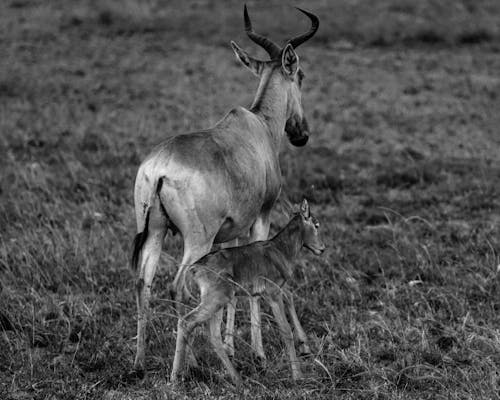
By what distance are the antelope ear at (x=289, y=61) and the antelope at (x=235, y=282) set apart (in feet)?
6.81

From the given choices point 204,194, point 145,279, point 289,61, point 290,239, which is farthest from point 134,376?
point 289,61

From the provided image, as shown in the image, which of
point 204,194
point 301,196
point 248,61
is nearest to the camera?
point 204,194

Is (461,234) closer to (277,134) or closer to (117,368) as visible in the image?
(277,134)

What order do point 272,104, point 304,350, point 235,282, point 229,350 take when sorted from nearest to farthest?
point 235,282
point 304,350
point 229,350
point 272,104

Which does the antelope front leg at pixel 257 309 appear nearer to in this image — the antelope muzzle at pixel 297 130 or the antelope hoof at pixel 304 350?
the antelope hoof at pixel 304 350

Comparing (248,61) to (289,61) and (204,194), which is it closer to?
(289,61)

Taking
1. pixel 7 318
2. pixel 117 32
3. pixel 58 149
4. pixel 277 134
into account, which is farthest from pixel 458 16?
pixel 7 318

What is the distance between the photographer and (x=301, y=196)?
1071 cm

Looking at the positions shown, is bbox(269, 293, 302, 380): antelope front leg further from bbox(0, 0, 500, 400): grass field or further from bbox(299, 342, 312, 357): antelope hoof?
bbox(299, 342, 312, 357): antelope hoof

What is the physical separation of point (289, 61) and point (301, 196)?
322 centimetres

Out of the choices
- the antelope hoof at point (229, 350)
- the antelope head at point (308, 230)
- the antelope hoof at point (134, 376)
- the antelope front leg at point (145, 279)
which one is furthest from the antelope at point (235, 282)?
the antelope hoof at point (229, 350)

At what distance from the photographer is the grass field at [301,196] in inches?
231

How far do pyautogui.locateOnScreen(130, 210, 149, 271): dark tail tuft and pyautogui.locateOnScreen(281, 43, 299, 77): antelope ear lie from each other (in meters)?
2.55

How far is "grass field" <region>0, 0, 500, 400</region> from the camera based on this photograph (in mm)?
5879
